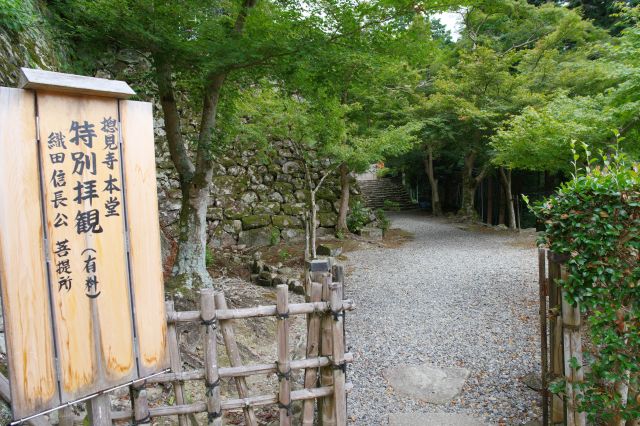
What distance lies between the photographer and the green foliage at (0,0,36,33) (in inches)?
138

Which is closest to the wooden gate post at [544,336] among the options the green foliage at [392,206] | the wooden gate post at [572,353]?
the wooden gate post at [572,353]

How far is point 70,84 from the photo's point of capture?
166 cm

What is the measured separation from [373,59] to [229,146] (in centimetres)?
680

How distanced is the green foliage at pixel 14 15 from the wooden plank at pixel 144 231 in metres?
2.66

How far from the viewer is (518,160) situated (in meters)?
8.32

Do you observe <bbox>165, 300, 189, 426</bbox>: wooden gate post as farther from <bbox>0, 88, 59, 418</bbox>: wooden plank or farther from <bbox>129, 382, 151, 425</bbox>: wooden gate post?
<bbox>0, 88, 59, 418</bbox>: wooden plank

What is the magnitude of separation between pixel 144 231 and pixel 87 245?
252mm

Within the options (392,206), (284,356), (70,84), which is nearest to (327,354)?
(284,356)

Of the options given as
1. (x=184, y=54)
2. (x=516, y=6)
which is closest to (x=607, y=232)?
(x=184, y=54)

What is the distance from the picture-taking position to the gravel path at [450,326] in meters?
3.40

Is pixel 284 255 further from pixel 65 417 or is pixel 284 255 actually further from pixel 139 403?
pixel 65 417

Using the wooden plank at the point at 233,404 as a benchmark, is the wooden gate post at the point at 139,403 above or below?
above

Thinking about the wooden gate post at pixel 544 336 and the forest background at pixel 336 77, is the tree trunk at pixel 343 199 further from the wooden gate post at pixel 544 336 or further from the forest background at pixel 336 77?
the wooden gate post at pixel 544 336

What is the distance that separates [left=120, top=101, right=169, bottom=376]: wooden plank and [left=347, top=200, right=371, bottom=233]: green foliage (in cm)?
965
